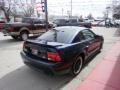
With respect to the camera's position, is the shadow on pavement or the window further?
the window

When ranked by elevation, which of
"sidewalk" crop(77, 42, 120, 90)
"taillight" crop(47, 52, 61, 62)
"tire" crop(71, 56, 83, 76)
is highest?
"taillight" crop(47, 52, 61, 62)

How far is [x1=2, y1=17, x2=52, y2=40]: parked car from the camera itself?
10.3 metres

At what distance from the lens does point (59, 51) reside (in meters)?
3.90

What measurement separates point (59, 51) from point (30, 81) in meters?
1.28

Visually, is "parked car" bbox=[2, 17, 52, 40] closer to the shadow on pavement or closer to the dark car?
the dark car

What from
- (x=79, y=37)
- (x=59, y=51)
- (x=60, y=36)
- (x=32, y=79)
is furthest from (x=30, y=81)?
(x=79, y=37)

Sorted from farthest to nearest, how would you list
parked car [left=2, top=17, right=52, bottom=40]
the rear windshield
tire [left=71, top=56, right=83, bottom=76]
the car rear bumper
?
1. parked car [left=2, top=17, right=52, bottom=40]
2. the rear windshield
3. tire [left=71, top=56, right=83, bottom=76]
4. the car rear bumper

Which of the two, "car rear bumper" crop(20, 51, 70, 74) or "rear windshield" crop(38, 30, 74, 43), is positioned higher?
"rear windshield" crop(38, 30, 74, 43)

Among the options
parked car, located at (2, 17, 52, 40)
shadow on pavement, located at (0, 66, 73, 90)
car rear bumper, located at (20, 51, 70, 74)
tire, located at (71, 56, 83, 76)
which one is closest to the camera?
car rear bumper, located at (20, 51, 70, 74)

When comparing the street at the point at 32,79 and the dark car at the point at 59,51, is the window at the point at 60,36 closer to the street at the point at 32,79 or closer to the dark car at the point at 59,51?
the dark car at the point at 59,51

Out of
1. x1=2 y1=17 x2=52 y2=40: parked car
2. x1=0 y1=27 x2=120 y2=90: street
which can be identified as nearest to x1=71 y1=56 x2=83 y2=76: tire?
x1=0 y1=27 x2=120 y2=90: street

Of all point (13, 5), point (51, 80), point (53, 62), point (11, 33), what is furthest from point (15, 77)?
point (13, 5)

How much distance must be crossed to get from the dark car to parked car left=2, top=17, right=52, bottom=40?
231 inches

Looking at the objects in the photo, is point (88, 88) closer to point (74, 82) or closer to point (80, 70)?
point (74, 82)
